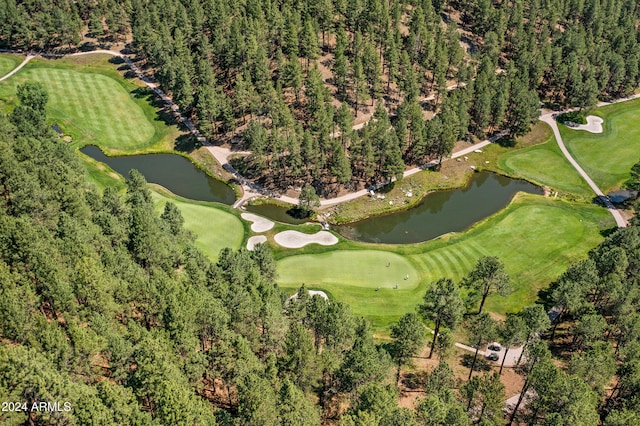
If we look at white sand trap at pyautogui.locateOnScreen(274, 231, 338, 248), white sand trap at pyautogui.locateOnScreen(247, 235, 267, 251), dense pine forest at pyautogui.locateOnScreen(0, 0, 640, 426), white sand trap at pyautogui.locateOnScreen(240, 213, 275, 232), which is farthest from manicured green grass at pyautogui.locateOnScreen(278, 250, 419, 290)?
white sand trap at pyautogui.locateOnScreen(240, 213, 275, 232)

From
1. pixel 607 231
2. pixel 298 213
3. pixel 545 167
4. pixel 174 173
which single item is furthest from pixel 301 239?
A: pixel 545 167

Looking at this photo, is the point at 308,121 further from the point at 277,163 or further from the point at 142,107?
the point at 142,107

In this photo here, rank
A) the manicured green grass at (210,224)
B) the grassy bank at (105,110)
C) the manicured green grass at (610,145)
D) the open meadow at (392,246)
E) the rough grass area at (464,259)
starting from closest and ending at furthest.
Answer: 1. the rough grass area at (464,259)
2. the open meadow at (392,246)
3. the manicured green grass at (210,224)
4. the manicured green grass at (610,145)
5. the grassy bank at (105,110)

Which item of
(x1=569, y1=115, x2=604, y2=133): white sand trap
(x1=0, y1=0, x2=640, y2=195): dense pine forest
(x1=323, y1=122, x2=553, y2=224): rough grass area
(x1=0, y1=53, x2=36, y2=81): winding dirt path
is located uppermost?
(x1=0, y1=0, x2=640, y2=195): dense pine forest

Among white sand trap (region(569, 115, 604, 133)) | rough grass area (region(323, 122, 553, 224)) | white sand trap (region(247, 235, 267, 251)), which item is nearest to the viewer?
white sand trap (region(247, 235, 267, 251))

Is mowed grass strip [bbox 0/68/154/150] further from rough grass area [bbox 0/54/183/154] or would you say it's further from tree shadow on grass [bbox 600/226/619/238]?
tree shadow on grass [bbox 600/226/619/238]

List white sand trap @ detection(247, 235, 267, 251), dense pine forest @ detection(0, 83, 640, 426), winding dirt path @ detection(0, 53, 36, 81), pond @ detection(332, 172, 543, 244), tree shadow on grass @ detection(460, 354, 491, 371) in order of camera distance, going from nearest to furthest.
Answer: dense pine forest @ detection(0, 83, 640, 426) < tree shadow on grass @ detection(460, 354, 491, 371) < white sand trap @ detection(247, 235, 267, 251) < pond @ detection(332, 172, 543, 244) < winding dirt path @ detection(0, 53, 36, 81)

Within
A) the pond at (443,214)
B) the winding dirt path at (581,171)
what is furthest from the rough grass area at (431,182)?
the winding dirt path at (581,171)

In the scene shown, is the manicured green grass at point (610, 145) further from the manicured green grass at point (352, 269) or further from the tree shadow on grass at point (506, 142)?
the manicured green grass at point (352, 269)
